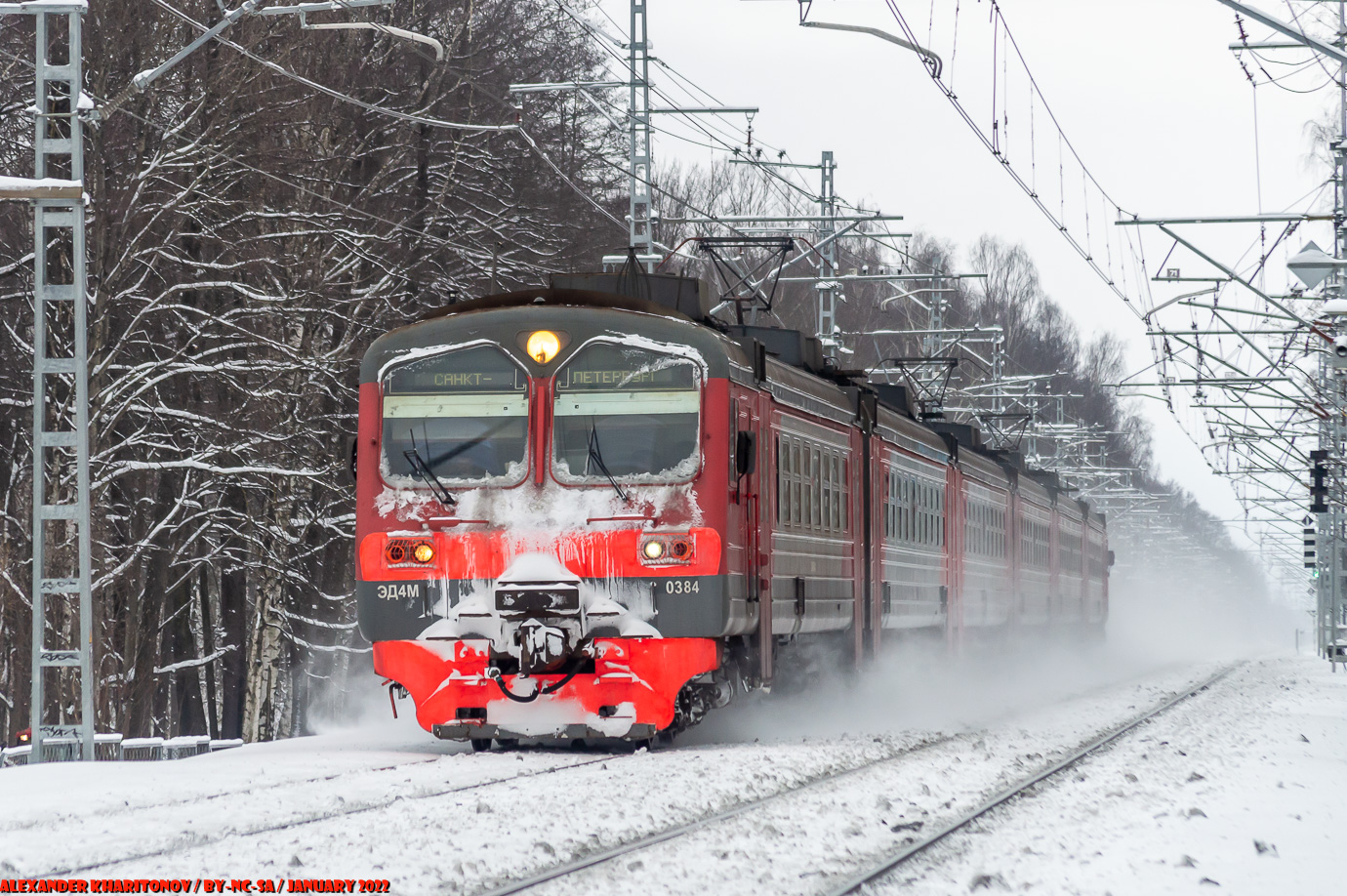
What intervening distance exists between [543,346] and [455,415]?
0.81m

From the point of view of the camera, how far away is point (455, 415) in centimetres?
1378

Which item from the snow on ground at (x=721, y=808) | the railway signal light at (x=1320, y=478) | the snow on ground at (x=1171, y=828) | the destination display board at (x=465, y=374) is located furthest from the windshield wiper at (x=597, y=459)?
the railway signal light at (x=1320, y=478)

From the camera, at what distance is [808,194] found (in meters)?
29.9

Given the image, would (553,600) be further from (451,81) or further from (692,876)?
(451,81)

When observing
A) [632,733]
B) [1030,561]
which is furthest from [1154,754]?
[1030,561]

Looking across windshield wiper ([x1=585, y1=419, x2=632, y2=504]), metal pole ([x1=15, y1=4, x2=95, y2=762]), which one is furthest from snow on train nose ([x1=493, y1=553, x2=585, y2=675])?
metal pole ([x1=15, y1=4, x2=95, y2=762])

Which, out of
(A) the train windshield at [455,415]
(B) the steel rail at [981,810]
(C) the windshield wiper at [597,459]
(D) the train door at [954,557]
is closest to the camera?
(B) the steel rail at [981,810]

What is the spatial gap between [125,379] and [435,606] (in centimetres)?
715

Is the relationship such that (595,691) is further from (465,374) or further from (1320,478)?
(1320,478)

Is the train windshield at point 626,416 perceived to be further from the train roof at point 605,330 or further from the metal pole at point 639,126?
the metal pole at point 639,126

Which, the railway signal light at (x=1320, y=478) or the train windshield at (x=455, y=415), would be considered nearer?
the train windshield at (x=455, y=415)

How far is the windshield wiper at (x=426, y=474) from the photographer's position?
13.6m

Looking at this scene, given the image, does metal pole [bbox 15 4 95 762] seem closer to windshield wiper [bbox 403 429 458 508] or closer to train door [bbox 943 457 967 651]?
windshield wiper [bbox 403 429 458 508]

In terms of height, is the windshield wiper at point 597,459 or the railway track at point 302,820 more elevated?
the windshield wiper at point 597,459
